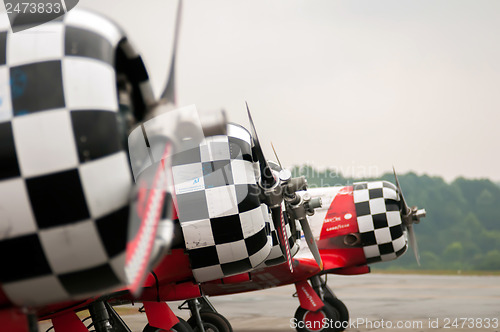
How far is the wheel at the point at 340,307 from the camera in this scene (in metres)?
8.97

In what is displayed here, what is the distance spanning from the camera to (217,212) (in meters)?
5.09

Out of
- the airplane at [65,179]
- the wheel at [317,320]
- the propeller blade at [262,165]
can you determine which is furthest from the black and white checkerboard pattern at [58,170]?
the wheel at [317,320]

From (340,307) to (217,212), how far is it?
15.1 feet

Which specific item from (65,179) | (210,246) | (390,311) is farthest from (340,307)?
(65,179)

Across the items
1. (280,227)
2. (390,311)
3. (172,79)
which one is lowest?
(390,311)

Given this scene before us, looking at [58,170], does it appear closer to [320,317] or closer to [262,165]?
[262,165]

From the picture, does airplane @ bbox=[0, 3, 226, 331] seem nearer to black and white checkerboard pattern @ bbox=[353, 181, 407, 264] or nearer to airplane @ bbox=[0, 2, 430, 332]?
airplane @ bbox=[0, 2, 430, 332]

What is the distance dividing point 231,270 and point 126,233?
293 cm

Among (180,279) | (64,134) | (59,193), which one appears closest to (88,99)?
(64,134)

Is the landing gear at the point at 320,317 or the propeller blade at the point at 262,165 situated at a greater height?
the propeller blade at the point at 262,165

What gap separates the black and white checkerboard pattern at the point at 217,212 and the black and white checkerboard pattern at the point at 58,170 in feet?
9.16

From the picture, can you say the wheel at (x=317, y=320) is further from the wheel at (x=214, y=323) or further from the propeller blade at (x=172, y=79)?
the propeller blade at (x=172, y=79)

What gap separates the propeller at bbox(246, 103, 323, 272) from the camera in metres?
5.91

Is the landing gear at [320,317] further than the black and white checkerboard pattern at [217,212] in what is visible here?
Yes
